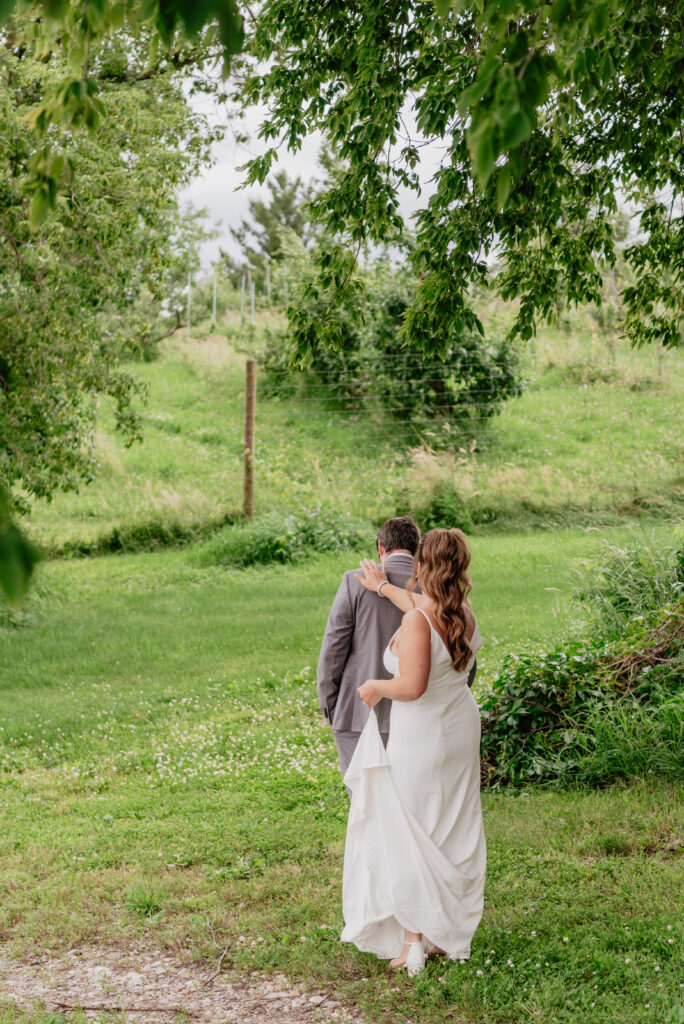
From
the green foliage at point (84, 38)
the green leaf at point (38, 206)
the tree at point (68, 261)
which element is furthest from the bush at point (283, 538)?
the green leaf at point (38, 206)

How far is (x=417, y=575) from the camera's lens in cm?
483

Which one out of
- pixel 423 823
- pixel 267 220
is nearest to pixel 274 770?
pixel 423 823

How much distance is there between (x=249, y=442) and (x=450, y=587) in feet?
43.9

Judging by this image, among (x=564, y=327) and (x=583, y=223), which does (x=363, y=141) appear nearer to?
(x=583, y=223)

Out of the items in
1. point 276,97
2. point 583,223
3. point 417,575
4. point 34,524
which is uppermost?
point 276,97

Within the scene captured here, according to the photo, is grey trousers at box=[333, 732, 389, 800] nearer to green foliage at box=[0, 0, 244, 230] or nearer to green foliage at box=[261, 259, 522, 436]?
green foliage at box=[0, 0, 244, 230]

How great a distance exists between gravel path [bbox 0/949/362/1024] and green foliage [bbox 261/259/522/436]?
623 inches

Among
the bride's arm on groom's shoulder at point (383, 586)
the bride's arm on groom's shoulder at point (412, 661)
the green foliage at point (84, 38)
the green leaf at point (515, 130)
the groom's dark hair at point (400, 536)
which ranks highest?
the green foliage at point (84, 38)

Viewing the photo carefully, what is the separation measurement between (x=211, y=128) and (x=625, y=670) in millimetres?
9983

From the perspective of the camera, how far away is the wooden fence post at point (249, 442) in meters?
17.6

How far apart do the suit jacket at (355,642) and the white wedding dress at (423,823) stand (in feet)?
1.47

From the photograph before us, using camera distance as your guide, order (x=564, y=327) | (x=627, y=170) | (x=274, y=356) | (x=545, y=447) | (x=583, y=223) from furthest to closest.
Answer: (x=564, y=327), (x=274, y=356), (x=545, y=447), (x=583, y=223), (x=627, y=170)

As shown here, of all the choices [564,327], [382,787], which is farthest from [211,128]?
[564,327]

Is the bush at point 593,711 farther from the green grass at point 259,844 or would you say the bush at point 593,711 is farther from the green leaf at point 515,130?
the green leaf at point 515,130
